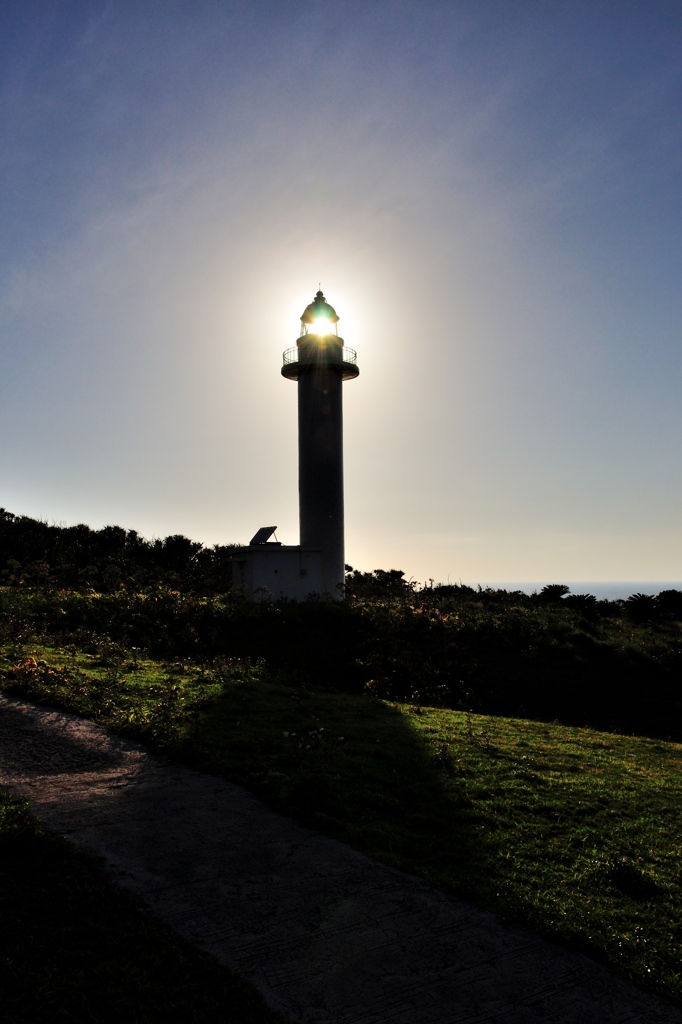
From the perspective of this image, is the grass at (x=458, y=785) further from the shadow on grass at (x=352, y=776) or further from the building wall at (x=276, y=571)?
the building wall at (x=276, y=571)

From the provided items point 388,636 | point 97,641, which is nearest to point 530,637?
point 388,636

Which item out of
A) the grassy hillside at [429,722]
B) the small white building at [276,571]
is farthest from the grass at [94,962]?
the small white building at [276,571]

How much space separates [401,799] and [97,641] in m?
8.65

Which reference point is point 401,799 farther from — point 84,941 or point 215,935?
point 84,941

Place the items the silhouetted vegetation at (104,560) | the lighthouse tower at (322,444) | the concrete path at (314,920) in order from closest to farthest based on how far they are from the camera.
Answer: the concrete path at (314,920) < the silhouetted vegetation at (104,560) < the lighthouse tower at (322,444)

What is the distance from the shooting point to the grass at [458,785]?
14.9 ft

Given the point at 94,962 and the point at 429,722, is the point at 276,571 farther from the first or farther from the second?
the point at 94,962

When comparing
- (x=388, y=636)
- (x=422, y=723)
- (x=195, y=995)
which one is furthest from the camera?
(x=388, y=636)

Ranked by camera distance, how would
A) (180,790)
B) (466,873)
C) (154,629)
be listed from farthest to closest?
(154,629), (180,790), (466,873)

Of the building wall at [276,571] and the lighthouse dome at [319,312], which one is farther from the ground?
the lighthouse dome at [319,312]

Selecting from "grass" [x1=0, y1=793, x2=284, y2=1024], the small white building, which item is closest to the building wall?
the small white building

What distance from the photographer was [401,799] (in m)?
6.24

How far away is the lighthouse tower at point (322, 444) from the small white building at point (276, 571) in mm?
850

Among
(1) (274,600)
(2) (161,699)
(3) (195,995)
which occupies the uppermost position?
(1) (274,600)
